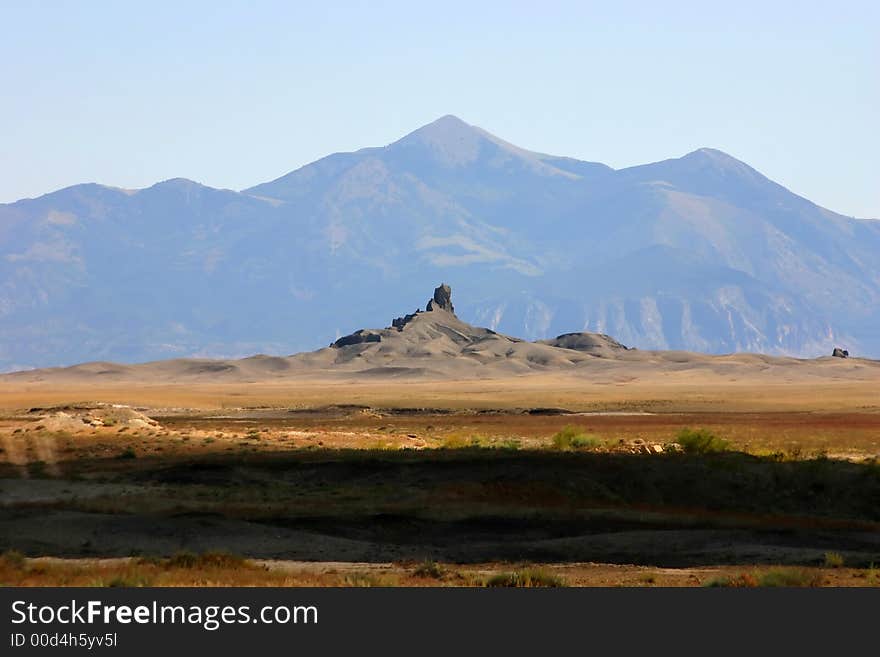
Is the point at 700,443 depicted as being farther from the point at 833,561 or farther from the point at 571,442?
the point at 833,561

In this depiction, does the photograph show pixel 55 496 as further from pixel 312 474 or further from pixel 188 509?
pixel 312 474

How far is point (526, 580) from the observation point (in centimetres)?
2283

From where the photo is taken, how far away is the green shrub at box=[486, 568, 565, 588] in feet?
74.8

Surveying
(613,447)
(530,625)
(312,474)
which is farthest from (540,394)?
(530,625)

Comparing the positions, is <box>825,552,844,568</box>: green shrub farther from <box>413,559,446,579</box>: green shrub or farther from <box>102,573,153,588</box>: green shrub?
<box>102,573,153,588</box>: green shrub

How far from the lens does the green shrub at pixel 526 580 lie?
2280 centimetres

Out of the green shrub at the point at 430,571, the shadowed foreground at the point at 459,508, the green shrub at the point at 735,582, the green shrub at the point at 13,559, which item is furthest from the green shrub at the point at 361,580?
the green shrub at the point at 13,559

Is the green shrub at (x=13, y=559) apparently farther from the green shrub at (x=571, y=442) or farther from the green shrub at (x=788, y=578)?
the green shrub at (x=571, y=442)

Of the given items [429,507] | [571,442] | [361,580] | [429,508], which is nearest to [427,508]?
[429,508]

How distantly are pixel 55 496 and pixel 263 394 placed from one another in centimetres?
12613

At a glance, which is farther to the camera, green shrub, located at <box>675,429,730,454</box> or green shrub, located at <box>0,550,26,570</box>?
green shrub, located at <box>675,429,730,454</box>

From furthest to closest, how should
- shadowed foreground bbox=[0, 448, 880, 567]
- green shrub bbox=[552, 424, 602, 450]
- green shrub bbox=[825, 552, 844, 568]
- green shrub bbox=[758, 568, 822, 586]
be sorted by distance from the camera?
1. green shrub bbox=[552, 424, 602, 450]
2. shadowed foreground bbox=[0, 448, 880, 567]
3. green shrub bbox=[825, 552, 844, 568]
4. green shrub bbox=[758, 568, 822, 586]

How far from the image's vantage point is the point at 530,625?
17828 mm

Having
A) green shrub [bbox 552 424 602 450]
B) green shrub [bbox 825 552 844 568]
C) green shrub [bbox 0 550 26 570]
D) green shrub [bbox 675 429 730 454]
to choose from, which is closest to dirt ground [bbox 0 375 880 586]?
green shrub [bbox 825 552 844 568]
